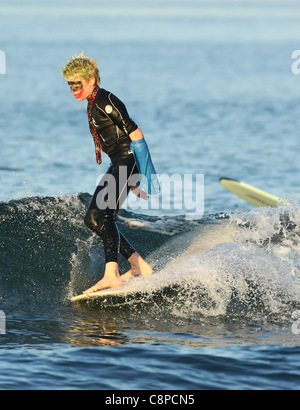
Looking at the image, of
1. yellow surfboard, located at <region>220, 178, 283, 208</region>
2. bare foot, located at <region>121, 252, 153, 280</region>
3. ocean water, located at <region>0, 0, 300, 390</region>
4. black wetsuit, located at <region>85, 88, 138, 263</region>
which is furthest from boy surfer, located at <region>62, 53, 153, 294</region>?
yellow surfboard, located at <region>220, 178, 283, 208</region>

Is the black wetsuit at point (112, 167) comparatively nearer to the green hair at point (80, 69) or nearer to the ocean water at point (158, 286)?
the green hair at point (80, 69)

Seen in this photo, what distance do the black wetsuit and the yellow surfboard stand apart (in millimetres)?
5370

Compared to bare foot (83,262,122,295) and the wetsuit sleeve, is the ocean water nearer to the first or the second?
bare foot (83,262,122,295)

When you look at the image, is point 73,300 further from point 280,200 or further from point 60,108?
point 60,108

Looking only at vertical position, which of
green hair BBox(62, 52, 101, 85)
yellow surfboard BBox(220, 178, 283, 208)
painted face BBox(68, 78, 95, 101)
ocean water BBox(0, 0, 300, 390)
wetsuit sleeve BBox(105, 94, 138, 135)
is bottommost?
ocean water BBox(0, 0, 300, 390)

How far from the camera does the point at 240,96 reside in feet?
120

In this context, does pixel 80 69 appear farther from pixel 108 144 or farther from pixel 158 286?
pixel 158 286

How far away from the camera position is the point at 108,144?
26.5ft

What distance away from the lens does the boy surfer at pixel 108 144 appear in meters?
7.77

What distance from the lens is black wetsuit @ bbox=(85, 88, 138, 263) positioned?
25.6 ft

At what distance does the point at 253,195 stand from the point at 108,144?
604 centimetres

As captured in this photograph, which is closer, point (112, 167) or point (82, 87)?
point (82, 87)

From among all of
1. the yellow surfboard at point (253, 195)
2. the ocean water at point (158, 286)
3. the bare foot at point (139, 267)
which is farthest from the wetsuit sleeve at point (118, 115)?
the yellow surfboard at point (253, 195)

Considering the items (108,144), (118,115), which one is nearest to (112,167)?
(108,144)
